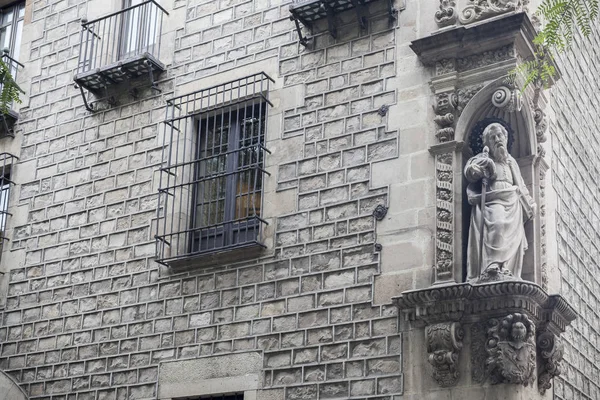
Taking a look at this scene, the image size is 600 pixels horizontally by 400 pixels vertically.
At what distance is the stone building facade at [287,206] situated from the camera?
13.9 meters

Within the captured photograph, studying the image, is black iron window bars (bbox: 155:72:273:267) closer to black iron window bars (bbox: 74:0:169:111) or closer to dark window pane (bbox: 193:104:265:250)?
dark window pane (bbox: 193:104:265:250)

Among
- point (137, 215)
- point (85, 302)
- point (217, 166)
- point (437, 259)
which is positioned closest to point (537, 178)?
point (437, 259)

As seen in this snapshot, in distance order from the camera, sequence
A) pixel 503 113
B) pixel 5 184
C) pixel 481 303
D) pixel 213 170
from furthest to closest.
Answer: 1. pixel 5 184
2. pixel 213 170
3. pixel 503 113
4. pixel 481 303

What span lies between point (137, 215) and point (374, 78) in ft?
→ 14.7

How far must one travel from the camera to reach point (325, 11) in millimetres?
15562

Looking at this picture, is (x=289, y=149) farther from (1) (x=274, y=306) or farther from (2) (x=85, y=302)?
(2) (x=85, y=302)

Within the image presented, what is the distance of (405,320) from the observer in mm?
13414

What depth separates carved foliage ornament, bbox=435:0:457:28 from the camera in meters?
14.4

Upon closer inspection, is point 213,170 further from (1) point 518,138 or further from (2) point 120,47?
(1) point 518,138

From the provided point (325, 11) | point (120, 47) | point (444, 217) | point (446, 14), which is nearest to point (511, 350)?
point (444, 217)

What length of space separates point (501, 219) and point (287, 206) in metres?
3.35

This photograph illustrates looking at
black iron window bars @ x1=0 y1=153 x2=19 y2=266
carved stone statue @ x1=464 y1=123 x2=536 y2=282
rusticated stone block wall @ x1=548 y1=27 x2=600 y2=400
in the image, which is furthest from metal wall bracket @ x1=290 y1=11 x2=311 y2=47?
black iron window bars @ x1=0 y1=153 x2=19 y2=266

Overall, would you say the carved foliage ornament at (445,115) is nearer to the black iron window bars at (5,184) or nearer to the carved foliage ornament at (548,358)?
the carved foliage ornament at (548,358)

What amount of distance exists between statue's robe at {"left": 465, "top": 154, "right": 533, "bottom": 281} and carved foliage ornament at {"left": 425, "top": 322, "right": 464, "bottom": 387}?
75 centimetres
